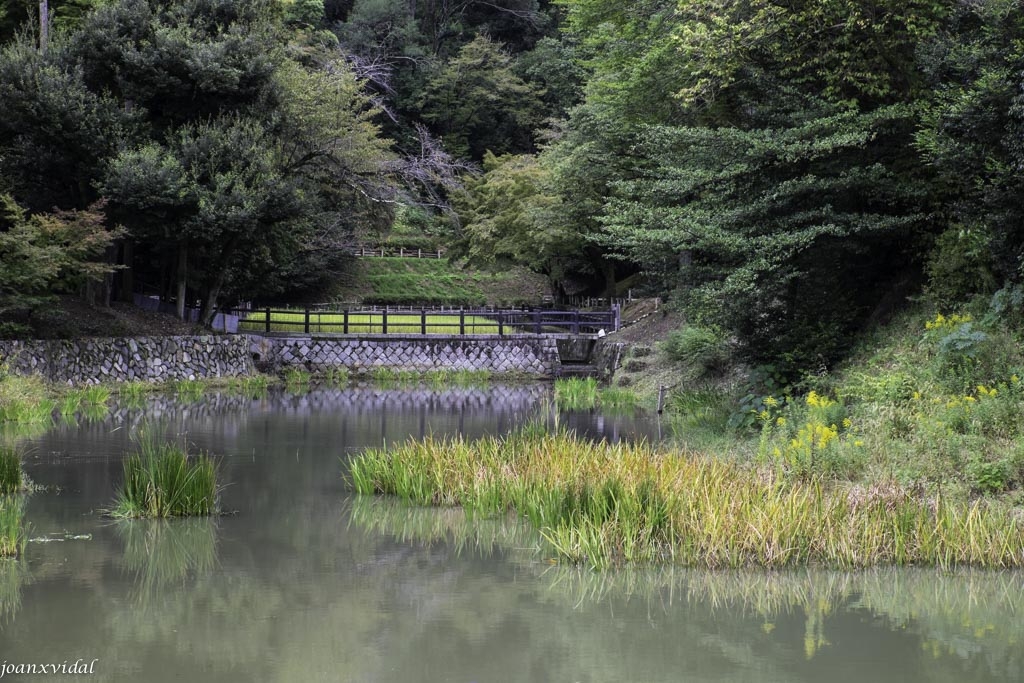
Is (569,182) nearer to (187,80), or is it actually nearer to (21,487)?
(187,80)

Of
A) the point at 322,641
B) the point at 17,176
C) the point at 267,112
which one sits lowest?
the point at 322,641

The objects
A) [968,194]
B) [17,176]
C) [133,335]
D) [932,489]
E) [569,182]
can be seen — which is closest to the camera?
[932,489]

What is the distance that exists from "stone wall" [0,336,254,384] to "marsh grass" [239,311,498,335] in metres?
5.52

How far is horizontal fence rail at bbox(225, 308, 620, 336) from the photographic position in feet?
112

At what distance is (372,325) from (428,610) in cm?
2911

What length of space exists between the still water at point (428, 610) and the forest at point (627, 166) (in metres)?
6.20

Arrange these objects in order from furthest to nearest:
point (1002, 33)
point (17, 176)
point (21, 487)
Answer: point (17, 176)
point (1002, 33)
point (21, 487)

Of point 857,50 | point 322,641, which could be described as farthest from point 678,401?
point 322,641

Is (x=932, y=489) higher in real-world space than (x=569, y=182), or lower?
lower

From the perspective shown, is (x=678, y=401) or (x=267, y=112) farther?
(x=267, y=112)

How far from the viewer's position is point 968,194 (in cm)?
1395

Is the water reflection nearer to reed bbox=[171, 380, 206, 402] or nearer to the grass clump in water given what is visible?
the grass clump in water

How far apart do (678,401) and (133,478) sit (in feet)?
35.7

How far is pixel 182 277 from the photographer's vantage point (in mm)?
27484
